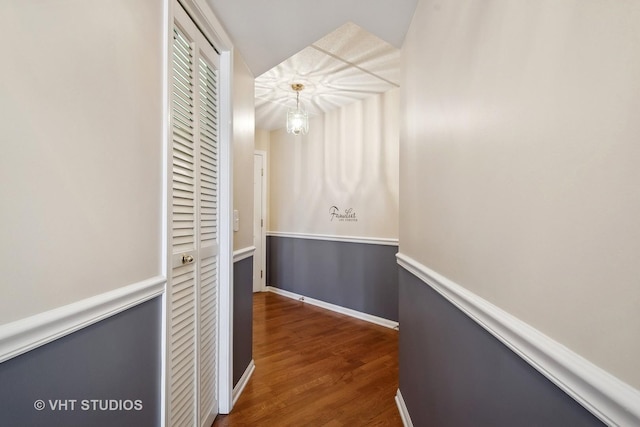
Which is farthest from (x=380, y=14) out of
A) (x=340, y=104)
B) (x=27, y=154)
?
(x=340, y=104)

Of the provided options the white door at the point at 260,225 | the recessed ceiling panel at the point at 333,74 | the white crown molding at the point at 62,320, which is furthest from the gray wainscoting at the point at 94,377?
the white door at the point at 260,225

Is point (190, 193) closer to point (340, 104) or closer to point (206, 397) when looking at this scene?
point (206, 397)

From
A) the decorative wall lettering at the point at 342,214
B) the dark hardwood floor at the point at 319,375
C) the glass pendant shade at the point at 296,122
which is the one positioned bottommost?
the dark hardwood floor at the point at 319,375

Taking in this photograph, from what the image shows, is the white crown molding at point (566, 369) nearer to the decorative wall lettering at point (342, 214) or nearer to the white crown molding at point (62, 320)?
the white crown molding at point (62, 320)

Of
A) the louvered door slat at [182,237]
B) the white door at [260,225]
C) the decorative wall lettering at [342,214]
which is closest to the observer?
the louvered door slat at [182,237]

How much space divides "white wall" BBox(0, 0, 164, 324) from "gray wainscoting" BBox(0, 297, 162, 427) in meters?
0.11

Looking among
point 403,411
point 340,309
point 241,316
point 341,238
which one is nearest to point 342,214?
point 341,238

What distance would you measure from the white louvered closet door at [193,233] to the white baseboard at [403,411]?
108 cm

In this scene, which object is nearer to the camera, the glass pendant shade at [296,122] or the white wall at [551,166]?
the white wall at [551,166]

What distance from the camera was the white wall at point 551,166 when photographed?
41cm

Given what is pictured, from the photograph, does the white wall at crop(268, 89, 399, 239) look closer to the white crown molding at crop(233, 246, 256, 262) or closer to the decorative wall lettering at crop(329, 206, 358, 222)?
the decorative wall lettering at crop(329, 206, 358, 222)

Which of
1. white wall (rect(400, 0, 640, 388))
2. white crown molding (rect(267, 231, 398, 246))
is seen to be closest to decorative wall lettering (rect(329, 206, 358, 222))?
white crown molding (rect(267, 231, 398, 246))

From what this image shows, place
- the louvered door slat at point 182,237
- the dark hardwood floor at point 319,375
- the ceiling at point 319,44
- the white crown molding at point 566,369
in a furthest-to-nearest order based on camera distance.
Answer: the dark hardwood floor at point 319,375
the ceiling at point 319,44
the louvered door slat at point 182,237
the white crown molding at point 566,369

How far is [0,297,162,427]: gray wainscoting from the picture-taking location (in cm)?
60
